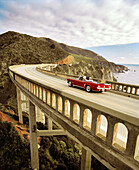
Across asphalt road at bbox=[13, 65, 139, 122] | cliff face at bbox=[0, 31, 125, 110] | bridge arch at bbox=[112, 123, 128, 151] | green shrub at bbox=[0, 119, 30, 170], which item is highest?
cliff face at bbox=[0, 31, 125, 110]

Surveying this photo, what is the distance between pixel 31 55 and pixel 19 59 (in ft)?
36.6

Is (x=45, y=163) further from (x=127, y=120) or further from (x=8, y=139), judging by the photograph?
(x=127, y=120)

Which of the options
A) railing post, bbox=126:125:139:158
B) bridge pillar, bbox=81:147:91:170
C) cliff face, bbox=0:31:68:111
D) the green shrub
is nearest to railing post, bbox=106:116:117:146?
railing post, bbox=126:125:139:158

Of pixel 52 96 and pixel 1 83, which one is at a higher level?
pixel 52 96

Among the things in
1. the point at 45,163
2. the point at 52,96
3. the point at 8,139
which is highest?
the point at 52,96

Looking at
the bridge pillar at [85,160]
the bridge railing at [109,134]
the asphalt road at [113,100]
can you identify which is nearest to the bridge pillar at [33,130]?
the asphalt road at [113,100]

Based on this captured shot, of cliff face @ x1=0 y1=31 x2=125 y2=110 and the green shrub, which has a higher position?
cliff face @ x1=0 y1=31 x2=125 y2=110

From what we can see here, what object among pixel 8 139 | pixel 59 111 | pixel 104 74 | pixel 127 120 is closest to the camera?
pixel 127 120

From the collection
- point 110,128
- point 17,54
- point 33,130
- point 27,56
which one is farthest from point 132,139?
point 27,56

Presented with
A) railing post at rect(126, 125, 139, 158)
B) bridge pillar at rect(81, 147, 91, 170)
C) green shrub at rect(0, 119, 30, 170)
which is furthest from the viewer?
green shrub at rect(0, 119, 30, 170)

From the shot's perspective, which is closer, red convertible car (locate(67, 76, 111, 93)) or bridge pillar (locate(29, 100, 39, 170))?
red convertible car (locate(67, 76, 111, 93))

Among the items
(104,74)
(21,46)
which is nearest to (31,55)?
(21,46)

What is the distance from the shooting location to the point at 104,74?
8612cm

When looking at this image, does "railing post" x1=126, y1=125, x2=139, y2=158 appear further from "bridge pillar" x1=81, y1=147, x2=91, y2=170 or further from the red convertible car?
"bridge pillar" x1=81, y1=147, x2=91, y2=170
